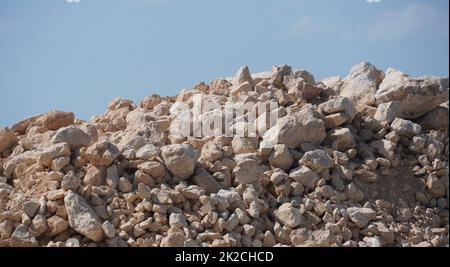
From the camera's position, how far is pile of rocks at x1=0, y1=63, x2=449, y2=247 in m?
8.23

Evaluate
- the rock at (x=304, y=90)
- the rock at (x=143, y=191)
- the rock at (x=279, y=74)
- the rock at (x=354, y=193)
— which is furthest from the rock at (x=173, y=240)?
the rock at (x=279, y=74)

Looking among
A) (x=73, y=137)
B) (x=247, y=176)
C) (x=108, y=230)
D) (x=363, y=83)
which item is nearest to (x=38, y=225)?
(x=108, y=230)

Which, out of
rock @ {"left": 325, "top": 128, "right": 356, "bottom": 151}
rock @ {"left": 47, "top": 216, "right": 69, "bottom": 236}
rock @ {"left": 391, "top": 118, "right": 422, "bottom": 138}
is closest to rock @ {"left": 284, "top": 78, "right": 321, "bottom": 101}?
rock @ {"left": 325, "top": 128, "right": 356, "bottom": 151}

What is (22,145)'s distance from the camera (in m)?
10.2

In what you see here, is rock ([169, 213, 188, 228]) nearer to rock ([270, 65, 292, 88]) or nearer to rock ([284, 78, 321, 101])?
rock ([284, 78, 321, 101])

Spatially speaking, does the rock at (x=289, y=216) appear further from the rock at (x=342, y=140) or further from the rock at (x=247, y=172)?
the rock at (x=342, y=140)

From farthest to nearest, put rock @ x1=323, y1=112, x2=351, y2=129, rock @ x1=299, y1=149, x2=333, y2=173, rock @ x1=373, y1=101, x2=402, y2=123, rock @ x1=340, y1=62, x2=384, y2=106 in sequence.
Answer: rock @ x1=340, y1=62, x2=384, y2=106, rock @ x1=373, y1=101, x2=402, y2=123, rock @ x1=323, y1=112, x2=351, y2=129, rock @ x1=299, y1=149, x2=333, y2=173

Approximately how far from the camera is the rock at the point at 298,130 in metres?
9.89

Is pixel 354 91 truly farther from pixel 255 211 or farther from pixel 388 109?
pixel 255 211

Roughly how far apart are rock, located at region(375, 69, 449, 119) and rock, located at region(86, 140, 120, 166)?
5039 mm

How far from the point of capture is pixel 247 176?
919cm

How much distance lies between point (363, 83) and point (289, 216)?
4146 millimetres

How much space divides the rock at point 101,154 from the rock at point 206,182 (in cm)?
116
